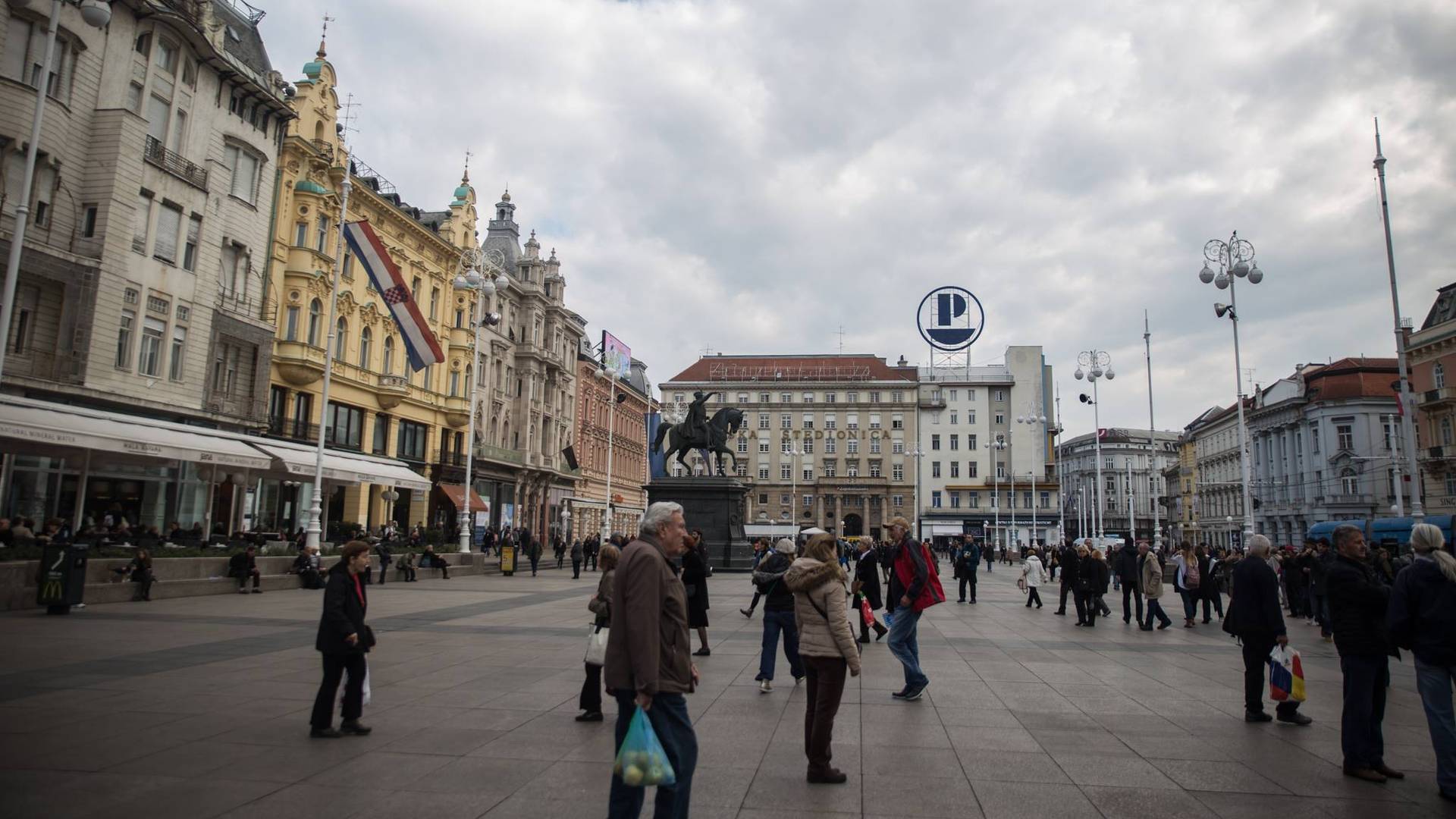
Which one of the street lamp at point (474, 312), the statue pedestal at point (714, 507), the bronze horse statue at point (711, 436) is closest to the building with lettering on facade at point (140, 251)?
the street lamp at point (474, 312)

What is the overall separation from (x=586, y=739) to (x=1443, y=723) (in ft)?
20.0

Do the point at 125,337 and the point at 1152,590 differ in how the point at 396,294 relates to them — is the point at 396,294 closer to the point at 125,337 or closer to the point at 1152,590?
the point at 125,337

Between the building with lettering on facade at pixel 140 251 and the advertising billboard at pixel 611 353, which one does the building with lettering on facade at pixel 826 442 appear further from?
the building with lettering on facade at pixel 140 251

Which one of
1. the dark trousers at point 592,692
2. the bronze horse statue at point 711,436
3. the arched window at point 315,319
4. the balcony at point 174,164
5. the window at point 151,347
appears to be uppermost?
the balcony at point 174,164

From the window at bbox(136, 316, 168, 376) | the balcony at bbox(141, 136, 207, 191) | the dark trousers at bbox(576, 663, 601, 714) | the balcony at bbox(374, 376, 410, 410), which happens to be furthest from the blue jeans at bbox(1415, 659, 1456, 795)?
the balcony at bbox(374, 376, 410, 410)

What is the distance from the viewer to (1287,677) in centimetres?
793

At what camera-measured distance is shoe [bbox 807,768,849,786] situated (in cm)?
587

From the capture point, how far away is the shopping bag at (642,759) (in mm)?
3947

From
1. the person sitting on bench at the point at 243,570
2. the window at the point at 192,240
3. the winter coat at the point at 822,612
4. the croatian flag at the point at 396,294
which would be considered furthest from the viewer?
the window at the point at 192,240

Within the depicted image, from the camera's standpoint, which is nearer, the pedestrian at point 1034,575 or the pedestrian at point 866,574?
the pedestrian at point 866,574

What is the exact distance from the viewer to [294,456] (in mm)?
28062

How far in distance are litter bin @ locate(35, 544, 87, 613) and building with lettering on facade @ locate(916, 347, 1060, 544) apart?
80.8 metres

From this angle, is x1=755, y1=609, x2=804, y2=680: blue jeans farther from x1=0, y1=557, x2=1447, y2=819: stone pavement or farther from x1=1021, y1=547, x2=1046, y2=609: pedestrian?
x1=1021, y1=547, x2=1046, y2=609: pedestrian

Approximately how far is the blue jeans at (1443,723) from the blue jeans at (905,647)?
4166mm
